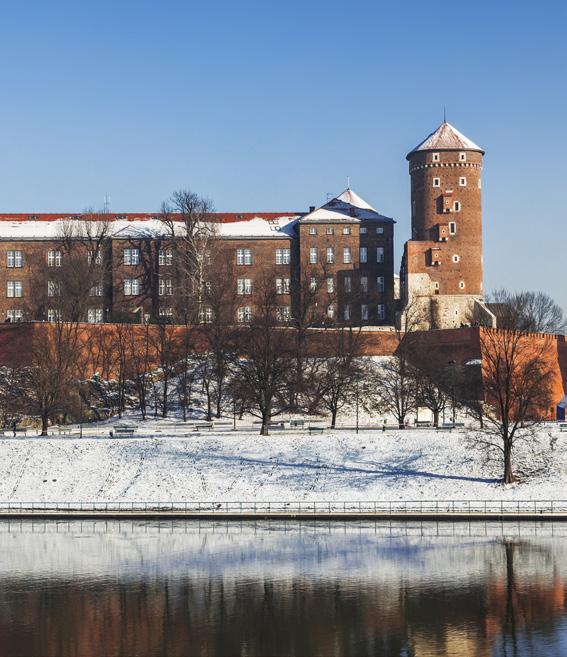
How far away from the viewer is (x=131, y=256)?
90375 mm

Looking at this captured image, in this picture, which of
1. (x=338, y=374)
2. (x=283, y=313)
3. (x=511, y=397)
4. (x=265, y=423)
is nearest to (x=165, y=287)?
(x=283, y=313)

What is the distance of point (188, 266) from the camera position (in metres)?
86.7

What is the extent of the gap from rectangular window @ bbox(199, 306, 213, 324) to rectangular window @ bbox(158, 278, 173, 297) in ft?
18.2

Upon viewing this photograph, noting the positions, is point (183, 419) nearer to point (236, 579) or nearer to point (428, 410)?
point (428, 410)

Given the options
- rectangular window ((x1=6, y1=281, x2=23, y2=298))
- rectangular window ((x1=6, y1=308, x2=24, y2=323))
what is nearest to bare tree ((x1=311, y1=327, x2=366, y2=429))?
rectangular window ((x1=6, y1=308, x2=24, y2=323))

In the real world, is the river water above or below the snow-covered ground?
below

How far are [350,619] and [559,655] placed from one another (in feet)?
18.1

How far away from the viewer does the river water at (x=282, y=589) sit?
28.2 meters

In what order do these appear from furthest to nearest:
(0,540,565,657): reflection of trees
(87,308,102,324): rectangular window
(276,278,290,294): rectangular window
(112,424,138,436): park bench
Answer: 1. (276,278,290,294): rectangular window
2. (87,308,102,324): rectangular window
3. (112,424,138,436): park bench
4. (0,540,565,657): reflection of trees

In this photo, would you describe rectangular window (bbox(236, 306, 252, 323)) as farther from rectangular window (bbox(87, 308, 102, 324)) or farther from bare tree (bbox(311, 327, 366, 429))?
bare tree (bbox(311, 327, 366, 429))

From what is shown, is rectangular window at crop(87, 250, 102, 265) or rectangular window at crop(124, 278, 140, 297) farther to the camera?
rectangular window at crop(124, 278, 140, 297)

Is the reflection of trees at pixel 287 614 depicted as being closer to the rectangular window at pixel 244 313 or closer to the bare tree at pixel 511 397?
the bare tree at pixel 511 397

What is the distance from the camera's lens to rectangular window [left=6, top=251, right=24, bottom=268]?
90.2m

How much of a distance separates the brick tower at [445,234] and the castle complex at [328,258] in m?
0.07
